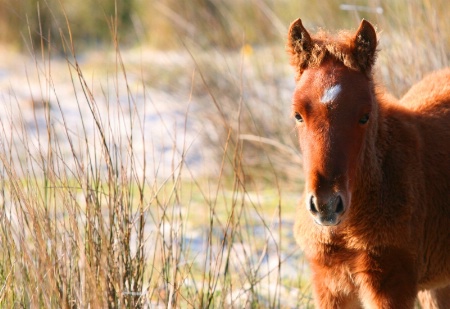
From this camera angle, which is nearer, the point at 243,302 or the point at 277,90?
the point at 243,302

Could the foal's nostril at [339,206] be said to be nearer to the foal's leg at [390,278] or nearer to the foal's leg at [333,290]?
the foal's leg at [390,278]

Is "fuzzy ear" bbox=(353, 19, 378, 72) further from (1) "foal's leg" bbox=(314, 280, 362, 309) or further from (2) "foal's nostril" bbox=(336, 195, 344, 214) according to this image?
(1) "foal's leg" bbox=(314, 280, 362, 309)

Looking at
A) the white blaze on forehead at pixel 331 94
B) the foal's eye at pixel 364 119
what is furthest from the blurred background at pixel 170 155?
the foal's eye at pixel 364 119

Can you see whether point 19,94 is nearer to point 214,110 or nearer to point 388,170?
point 214,110

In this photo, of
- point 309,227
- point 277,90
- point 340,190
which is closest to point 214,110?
point 277,90

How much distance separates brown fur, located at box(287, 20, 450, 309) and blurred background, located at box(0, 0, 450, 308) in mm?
408

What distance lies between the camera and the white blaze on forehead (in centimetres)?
352

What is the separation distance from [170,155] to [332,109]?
5.76m

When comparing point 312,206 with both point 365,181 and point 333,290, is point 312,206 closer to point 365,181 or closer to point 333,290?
point 365,181

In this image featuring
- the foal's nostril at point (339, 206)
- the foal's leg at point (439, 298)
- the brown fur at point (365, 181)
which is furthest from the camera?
the foal's leg at point (439, 298)

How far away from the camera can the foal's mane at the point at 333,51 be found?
12.2 ft

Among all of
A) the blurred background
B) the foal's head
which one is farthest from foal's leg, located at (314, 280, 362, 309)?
the foal's head

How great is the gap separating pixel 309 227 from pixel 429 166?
28.2 inches

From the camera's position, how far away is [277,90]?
8680 millimetres
